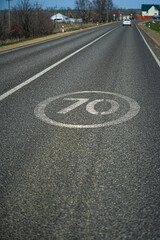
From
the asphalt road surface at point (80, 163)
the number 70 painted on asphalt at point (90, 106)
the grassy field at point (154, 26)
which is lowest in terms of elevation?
the asphalt road surface at point (80, 163)

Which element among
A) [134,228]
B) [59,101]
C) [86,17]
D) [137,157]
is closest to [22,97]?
[59,101]

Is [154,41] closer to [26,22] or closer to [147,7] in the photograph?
[26,22]

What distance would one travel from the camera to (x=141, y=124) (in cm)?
390

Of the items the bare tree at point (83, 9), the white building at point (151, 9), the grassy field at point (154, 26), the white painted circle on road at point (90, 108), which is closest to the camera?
the white painted circle on road at point (90, 108)

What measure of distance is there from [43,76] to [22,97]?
2.19 m

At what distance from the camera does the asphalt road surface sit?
1933 mm

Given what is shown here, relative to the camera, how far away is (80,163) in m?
2.77

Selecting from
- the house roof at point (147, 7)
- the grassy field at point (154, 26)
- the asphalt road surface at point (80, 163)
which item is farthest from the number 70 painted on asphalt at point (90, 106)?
the house roof at point (147, 7)

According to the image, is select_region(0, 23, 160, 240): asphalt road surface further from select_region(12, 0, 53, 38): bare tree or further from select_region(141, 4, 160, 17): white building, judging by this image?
select_region(141, 4, 160, 17): white building

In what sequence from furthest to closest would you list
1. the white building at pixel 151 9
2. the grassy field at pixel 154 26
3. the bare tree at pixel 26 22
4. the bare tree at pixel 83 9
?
the white building at pixel 151 9 < the bare tree at pixel 83 9 < the grassy field at pixel 154 26 < the bare tree at pixel 26 22

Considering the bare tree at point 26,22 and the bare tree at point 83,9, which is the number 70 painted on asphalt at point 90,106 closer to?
the bare tree at point 26,22

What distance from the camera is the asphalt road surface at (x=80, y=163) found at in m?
1.93

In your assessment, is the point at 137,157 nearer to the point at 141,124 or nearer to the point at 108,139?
the point at 108,139

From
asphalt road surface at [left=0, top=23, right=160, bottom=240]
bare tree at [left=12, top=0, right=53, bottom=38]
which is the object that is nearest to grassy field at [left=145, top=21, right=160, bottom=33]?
bare tree at [left=12, top=0, right=53, bottom=38]
